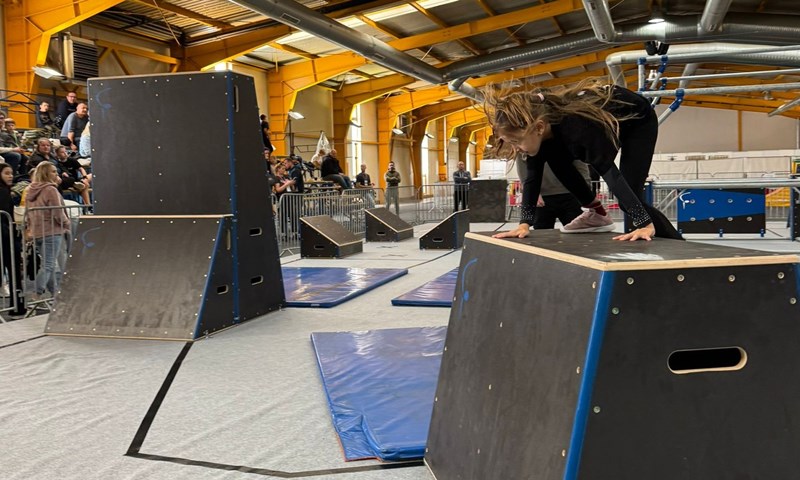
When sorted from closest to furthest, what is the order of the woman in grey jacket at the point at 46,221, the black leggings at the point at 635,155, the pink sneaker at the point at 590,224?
the pink sneaker at the point at 590,224
the black leggings at the point at 635,155
the woman in grey jacket at the point at 46,221

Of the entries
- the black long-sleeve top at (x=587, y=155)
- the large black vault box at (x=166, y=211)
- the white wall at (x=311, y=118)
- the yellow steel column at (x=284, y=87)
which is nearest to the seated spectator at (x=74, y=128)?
the large black vault box at (x=166, y=211)

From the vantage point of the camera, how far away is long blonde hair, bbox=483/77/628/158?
2.49m

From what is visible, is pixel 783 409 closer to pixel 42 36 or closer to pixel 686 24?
pixel 686 24

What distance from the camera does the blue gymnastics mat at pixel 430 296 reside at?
5.41 meters

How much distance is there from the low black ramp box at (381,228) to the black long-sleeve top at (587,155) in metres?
8.81

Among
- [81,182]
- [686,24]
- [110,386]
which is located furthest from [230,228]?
[686,24]

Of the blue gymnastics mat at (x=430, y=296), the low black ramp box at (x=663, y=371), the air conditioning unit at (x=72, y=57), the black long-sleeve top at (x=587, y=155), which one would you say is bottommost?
the blue gymnastics mat at (x=430, y=296)

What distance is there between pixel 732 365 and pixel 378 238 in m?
10.6

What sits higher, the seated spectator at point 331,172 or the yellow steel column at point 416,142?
the yellow steel column at point 416,142

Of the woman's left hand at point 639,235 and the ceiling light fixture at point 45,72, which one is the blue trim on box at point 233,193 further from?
the ceiling light fixture at point 45,72

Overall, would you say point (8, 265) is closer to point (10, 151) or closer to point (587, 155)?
point (10, 151)

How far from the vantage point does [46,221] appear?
604 centimetres

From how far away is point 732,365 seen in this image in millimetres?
1585

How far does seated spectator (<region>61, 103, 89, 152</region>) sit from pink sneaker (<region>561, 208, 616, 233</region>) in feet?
32.5
